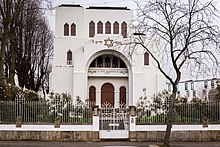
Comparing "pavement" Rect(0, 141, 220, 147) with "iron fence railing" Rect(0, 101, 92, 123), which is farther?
"iron fence railing" Rect(0, 101, 92, 123)

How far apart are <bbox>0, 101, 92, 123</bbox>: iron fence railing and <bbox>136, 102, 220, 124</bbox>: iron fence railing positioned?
143 inches

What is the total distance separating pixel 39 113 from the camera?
26.2 meters

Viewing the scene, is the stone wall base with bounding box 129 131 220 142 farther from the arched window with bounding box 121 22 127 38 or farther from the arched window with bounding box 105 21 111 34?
the arched window with bounding box 105 21 111 34

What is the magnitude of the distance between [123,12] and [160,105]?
30.9 metres

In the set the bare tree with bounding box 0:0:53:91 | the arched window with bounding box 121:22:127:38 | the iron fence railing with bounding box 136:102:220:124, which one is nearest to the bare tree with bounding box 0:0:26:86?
the bare tree with bounding box 0:0:53:91

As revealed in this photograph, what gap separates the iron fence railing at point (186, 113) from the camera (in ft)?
86.3

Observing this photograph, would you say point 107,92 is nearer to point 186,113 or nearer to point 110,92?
point 110,92

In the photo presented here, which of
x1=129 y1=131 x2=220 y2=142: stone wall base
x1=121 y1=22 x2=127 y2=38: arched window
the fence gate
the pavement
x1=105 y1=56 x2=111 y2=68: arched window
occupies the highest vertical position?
x1=121 y1=22 x2=127 y2=38: arched window

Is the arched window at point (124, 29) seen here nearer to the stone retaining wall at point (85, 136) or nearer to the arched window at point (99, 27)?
the arched window at point (99, 27)

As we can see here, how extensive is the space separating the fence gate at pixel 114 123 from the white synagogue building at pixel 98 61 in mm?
25039

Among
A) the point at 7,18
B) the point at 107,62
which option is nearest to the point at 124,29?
the point at 107,62

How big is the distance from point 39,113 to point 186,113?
9.54 metres

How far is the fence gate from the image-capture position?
25.8 m

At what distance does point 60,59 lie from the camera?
54.8 m
